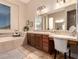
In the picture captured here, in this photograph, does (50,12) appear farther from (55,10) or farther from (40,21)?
(40,21)

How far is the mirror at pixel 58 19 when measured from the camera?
3098mm

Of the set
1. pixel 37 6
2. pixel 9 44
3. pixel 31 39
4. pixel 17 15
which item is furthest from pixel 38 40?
pixel 17 15

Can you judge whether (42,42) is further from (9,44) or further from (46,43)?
(9,44)

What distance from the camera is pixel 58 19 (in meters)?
3.67

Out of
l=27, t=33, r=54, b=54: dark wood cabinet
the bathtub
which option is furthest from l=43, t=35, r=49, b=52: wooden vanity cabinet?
the bathtub

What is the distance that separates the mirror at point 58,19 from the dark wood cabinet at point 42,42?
560 mm

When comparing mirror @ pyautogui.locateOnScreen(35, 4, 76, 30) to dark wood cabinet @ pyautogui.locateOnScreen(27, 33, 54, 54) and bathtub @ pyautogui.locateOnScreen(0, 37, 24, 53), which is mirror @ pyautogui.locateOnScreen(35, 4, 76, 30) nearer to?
dark wood cabinet @ pyautogui.locateOnScreen(27, 33, 54, 54)

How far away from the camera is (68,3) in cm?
323

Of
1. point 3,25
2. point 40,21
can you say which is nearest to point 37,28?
point 40,21

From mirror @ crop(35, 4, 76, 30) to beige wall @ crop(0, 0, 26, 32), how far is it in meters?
1.90

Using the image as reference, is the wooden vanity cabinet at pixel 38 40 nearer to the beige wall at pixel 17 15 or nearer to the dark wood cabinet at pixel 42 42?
the dark wood cabinet at pixel 42 42

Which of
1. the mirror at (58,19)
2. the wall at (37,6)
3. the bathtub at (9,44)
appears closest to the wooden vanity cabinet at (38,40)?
the mirror at (58,19)

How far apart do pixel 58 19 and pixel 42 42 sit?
114cm

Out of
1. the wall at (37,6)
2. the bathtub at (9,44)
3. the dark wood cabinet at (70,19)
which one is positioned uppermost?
the wall at (37,6)
